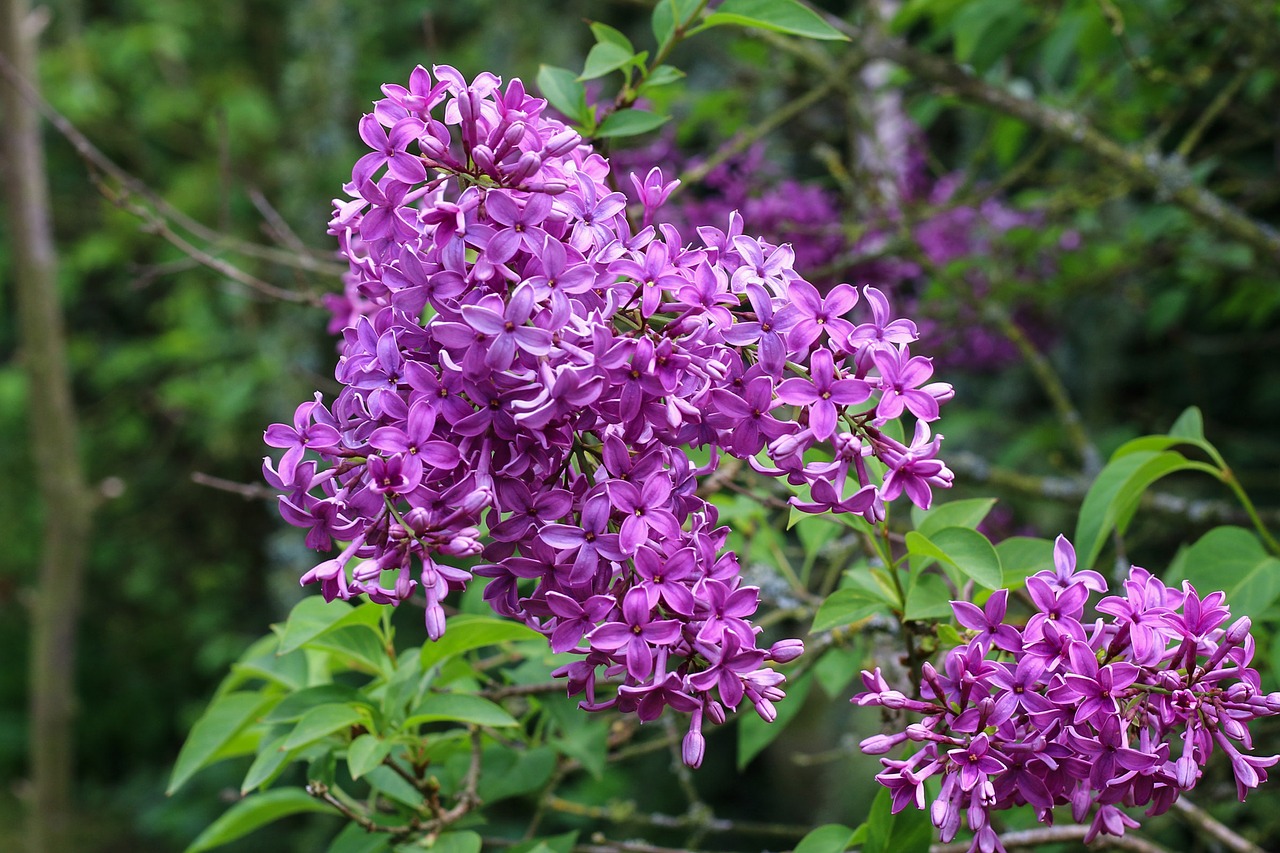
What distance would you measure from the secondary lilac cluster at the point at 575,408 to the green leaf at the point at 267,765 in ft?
1.02

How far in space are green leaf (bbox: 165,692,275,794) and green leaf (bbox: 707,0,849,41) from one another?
2.78 ft

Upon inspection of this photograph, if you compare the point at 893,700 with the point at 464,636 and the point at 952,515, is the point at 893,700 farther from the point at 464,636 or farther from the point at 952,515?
the point at 464,636

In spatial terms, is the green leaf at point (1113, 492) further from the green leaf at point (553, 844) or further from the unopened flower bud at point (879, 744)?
the green leaf at point (553, 844)

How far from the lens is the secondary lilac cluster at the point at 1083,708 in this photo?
71 centimetres

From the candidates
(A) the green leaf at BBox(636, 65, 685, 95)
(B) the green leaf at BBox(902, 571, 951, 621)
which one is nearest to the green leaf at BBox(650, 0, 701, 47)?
(A) the green leaf at BBox(636, 65, 685, 95)

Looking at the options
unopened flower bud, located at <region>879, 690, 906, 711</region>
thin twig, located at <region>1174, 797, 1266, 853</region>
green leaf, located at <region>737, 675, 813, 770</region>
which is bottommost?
thin twig, located at <region>1174, 797, 1266, 853</region>

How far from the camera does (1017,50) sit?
197 cm

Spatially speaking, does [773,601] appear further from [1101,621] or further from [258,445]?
[258,445]

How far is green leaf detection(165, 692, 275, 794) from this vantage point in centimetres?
111

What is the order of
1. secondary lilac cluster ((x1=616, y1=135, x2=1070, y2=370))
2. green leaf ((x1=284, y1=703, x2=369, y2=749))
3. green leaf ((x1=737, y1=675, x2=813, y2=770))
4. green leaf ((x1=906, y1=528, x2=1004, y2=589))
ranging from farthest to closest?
secondary lilac cluster ((x1=616, y1=135, x2=1070, y2=370))
green leaf ((x1=737, y1=675, x2=813, y2=770))
green leaf ((x1=284, y1=703, x2=369, y2=749))
green leaf ((x1=906, y1=528, x2=1004, y2=589))

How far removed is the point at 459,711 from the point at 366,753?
86mm

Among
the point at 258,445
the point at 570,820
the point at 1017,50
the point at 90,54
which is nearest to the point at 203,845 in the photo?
the point at 1017,50

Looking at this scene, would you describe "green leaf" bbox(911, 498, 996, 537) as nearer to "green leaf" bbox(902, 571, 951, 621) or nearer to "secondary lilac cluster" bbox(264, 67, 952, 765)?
"green leaf" bbox(902, 571, 951, 621)

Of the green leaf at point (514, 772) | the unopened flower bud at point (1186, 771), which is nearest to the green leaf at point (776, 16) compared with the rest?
the unopened flower bud at point (1186, 771)
